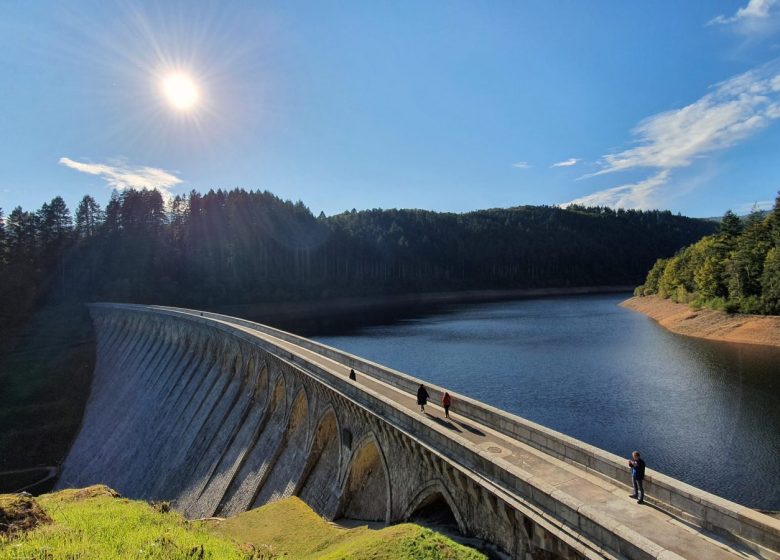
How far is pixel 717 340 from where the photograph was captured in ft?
191

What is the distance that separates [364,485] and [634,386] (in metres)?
28.6

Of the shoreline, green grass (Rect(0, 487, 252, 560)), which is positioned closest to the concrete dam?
green grass (Rect(0, 487, 252, 560))

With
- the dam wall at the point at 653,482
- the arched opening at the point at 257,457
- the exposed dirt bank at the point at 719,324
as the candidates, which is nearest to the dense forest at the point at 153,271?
the arched opening at the point at 257,457

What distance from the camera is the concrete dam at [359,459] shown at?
9.78m

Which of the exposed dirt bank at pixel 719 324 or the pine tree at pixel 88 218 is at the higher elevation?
the pine tree at pixel 88 218

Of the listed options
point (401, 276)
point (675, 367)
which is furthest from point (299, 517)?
point (401, 276)

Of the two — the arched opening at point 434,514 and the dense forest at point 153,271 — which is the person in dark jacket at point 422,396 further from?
the dense forest at point 153,271

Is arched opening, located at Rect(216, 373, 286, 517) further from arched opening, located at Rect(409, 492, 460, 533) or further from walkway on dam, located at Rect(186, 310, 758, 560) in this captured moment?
walkway on dam, located at Rect(186, 310, 758, 560)

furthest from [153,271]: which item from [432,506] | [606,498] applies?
[606,498]

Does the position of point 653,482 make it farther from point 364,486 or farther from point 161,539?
point 364,486

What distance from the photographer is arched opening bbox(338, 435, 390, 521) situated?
1969 centimetres

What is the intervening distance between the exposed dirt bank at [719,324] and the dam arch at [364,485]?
5307 cm

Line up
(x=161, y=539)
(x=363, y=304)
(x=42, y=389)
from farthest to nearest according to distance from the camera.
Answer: (x=363, y=304) < (x=42, y=389) < (x=161, y=539)

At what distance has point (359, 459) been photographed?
66.9ft
